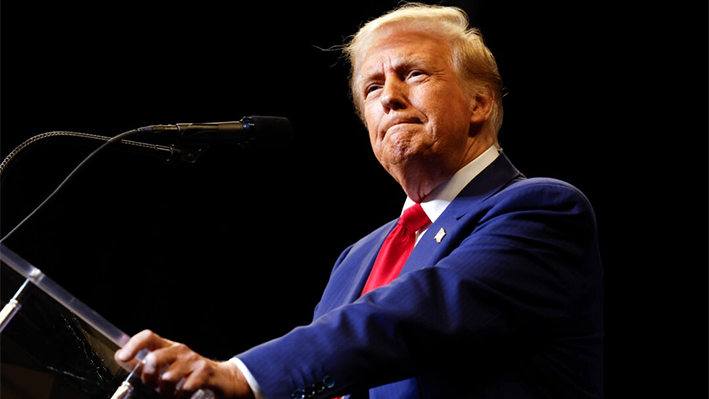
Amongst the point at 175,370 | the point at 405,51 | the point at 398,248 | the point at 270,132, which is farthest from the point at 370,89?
the point at 175,370

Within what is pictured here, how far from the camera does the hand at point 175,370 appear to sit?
1.07 m

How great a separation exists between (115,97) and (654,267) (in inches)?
116

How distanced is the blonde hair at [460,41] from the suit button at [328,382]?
130 cm

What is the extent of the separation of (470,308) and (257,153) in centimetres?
289

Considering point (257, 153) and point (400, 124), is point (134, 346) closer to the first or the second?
point (400, 124)

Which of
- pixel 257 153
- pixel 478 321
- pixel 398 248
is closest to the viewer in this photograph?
pixel 478 321

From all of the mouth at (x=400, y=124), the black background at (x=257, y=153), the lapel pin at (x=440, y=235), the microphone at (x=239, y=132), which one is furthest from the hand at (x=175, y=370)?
the black background at (x=257, y=153)

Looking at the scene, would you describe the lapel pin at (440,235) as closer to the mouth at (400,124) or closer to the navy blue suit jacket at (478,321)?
the navy blue suit jacket at (478,321)

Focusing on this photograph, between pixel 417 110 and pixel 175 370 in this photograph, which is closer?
pixel 175 370

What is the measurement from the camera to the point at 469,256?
1.52 meters

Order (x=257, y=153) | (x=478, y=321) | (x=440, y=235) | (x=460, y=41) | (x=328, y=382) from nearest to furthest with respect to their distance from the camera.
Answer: (x=328, y=382), (x=478, y=321), (x=440, y=235), (x=460, y=41), (x=257, y=153)

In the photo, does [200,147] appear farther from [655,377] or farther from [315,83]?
[655,377]

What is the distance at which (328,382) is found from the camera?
1.27 metres

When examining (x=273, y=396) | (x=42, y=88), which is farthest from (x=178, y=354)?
(x=42, y=88)
